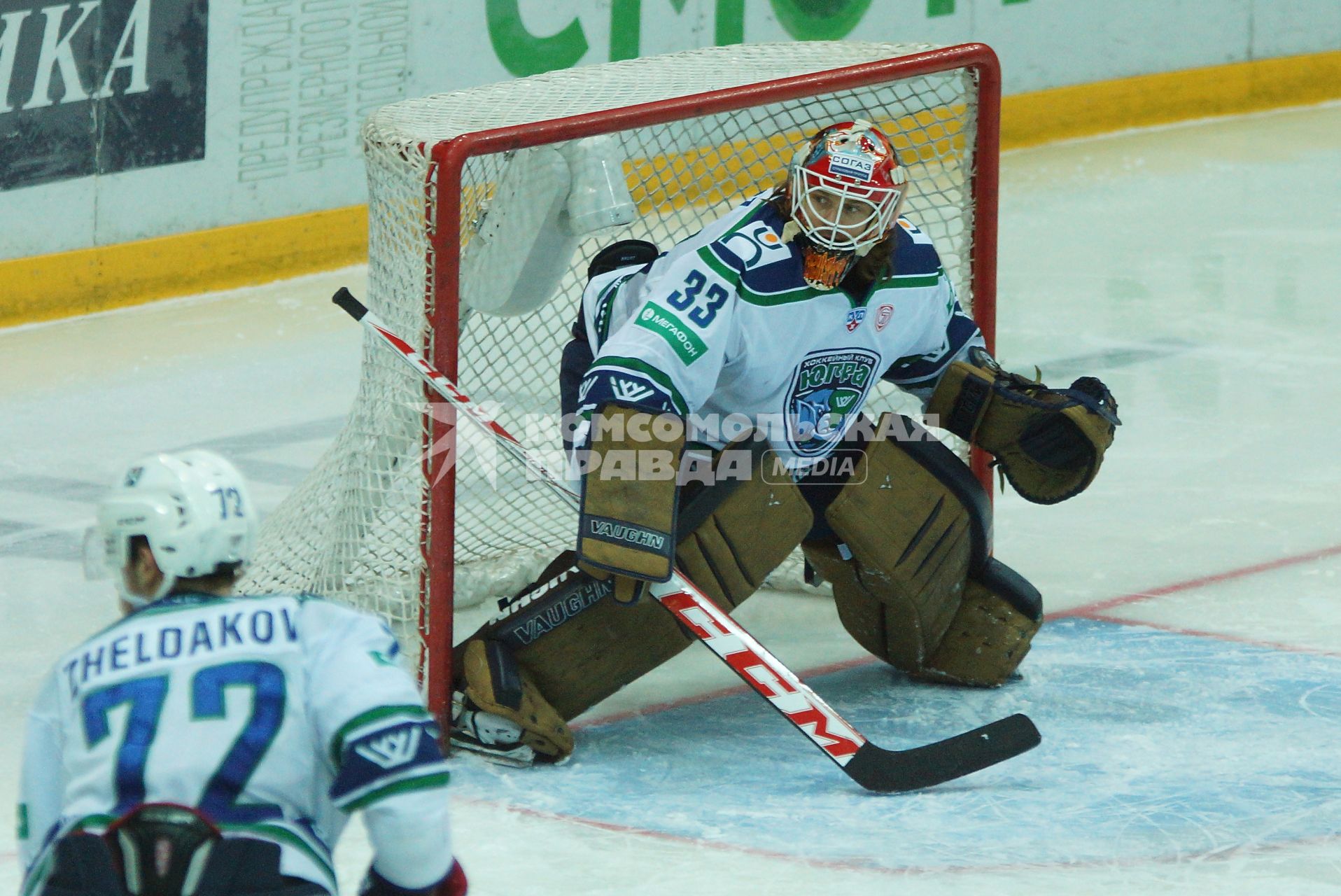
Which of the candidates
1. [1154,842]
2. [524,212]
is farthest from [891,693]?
[524,212]

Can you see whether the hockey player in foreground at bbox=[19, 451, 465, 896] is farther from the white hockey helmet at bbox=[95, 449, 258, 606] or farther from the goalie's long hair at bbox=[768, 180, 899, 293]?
the goalie's long hair at bbox=[768, 180, 899, 293]

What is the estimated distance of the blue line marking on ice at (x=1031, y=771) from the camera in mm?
2961

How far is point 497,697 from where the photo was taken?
3.19 meters

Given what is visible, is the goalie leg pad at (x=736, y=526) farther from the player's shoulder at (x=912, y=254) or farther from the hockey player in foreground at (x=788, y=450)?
the player's shoulder at (x=912, y=254)

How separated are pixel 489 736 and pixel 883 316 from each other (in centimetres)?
89

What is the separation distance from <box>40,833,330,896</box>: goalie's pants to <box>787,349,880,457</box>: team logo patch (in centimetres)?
163

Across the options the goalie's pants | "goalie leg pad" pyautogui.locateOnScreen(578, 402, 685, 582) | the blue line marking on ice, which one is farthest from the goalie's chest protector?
the goalie's pants

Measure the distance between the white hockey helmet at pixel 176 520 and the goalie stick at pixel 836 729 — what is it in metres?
1.31

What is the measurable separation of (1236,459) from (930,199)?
1.27 meters

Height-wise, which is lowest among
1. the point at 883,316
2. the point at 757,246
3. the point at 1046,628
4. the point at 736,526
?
the point at 1046,628

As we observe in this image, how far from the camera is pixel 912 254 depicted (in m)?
3.42

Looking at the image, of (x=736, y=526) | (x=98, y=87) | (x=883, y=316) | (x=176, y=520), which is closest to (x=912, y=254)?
(x=883, y=316)

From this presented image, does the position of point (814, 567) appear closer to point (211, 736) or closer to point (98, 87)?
point (211, 736)

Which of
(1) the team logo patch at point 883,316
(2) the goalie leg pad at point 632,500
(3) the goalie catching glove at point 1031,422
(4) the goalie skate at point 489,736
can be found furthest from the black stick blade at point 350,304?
(3) the goalie catching glove at point 1031,422
